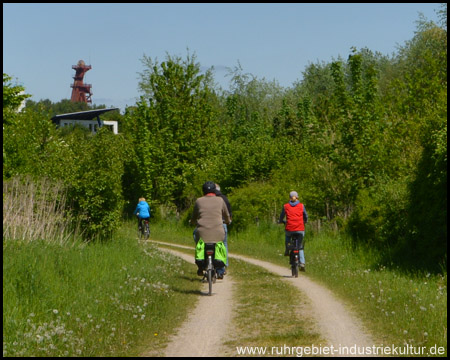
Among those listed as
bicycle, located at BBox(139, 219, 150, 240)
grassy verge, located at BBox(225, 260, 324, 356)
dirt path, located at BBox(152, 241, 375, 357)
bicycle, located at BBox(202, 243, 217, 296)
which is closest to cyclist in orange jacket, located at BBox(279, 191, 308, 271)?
grassy verge, located at BBox(225, 260, 324, 356)

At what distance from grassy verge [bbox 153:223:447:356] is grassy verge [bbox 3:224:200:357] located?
3.04 metres

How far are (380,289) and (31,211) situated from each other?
30.6ft

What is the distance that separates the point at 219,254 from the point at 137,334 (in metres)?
4.27

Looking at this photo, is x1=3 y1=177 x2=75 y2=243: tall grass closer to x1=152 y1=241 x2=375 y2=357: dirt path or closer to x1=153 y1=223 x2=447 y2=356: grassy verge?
x1=153 y1=223 x2=447 y2=356: grassy verge

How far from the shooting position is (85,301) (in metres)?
9.98

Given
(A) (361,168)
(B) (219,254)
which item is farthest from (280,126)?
(B) (219,254)

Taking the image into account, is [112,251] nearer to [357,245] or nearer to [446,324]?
[357,245]

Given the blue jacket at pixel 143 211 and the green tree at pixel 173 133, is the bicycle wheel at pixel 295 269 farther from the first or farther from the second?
the green tree at pixel 173 133

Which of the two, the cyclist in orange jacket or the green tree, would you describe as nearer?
the cyclist in orange jacket

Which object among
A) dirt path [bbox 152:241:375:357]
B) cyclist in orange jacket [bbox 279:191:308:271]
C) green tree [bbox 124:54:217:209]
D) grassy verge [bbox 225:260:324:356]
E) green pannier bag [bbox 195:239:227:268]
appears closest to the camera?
dirt path [bbox 152:241:375:357]

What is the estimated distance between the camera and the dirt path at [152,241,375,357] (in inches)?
314

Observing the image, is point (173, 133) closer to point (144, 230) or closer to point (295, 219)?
point (144, 230)

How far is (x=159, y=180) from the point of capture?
37.8 m

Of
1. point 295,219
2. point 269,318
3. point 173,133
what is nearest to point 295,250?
point 295,219
